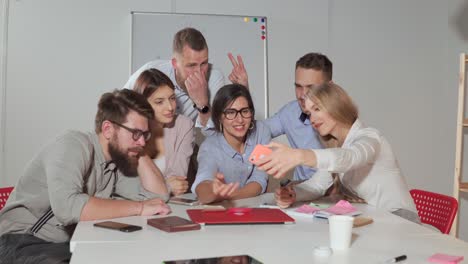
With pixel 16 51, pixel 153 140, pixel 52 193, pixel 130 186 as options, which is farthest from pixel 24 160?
pixel 52 193

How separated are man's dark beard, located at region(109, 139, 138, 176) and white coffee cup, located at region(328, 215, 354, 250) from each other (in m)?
1.16

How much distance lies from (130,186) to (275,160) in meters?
0.86

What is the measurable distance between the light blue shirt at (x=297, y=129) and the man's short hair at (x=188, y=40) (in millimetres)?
931

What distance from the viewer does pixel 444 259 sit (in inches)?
65.3

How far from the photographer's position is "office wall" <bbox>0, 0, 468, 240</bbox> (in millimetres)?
4203

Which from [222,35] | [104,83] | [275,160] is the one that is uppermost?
[222,35]

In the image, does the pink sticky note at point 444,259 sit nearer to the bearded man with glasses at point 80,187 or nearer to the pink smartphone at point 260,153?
the pink smartphone at point 260,153

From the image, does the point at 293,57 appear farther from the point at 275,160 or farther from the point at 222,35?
the point at 275,160

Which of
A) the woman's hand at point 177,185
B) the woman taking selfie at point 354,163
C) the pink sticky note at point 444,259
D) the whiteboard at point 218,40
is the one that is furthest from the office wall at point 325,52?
the pink sticky note at point 444,259

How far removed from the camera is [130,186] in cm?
268

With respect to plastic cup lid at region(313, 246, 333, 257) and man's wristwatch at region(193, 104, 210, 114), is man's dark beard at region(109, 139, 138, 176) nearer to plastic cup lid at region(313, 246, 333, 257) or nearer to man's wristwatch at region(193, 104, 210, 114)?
man's wristwatch at region(193, 104, 210, 114)

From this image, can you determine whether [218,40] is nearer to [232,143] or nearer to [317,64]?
[317,64]

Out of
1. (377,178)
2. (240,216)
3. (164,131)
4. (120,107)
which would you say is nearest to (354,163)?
(377,178)

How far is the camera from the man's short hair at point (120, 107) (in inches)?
101
